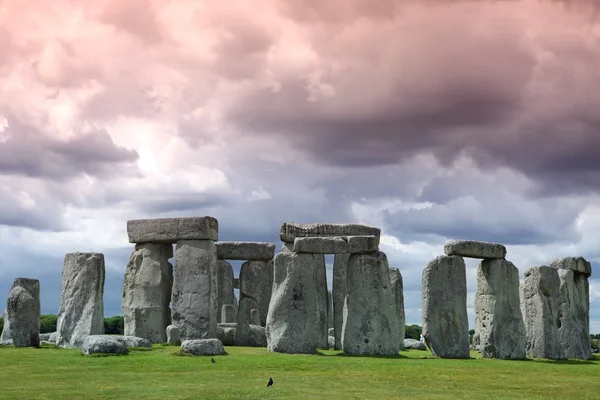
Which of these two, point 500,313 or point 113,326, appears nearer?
point 500,313

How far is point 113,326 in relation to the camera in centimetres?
4850

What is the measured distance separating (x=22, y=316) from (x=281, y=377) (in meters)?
10.9

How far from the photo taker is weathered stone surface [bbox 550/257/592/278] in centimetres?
2889

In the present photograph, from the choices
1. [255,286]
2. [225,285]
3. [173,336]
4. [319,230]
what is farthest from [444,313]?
[225,285]

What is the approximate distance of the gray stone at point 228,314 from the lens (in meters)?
36.8

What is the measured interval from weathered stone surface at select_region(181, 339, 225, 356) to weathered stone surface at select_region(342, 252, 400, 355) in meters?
3.49

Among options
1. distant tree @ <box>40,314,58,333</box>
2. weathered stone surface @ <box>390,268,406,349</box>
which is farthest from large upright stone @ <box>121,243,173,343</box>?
distant tree @ <box>40,314,58,333</box>

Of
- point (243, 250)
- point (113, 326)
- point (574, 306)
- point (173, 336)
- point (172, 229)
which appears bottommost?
point (173, 336)

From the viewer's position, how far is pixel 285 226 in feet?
100.0

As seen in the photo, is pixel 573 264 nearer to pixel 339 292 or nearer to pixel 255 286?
pixel 339 292

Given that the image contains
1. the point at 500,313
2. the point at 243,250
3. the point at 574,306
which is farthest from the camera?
the point at 243,250

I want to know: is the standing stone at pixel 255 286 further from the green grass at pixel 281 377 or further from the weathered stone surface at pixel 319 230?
the green grass at pixel 281 377

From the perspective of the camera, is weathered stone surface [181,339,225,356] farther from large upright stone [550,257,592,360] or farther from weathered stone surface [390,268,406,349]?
large upright stone [550,257,592,360]

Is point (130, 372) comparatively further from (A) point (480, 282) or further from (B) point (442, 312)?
(A) point (480, 282)
